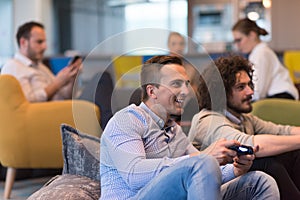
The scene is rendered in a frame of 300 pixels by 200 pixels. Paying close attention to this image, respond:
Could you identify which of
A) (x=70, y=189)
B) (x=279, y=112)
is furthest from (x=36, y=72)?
(x=70, y=189)

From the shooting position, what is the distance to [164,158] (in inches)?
71.2

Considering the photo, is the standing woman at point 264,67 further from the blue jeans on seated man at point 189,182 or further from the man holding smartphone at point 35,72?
the blue jeans on seated man at point 189,182

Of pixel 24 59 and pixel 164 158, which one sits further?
pixel 24 59

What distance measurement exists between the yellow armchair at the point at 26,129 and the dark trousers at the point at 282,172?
1630mm

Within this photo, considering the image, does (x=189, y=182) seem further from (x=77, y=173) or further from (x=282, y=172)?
(x=77, y=173)

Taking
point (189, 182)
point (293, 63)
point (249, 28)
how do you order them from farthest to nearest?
point (293, 63) → point (249, 28) → point (189, 182)

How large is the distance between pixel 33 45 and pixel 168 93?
265cm

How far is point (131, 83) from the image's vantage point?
2279mm

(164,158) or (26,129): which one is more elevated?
(164,158)

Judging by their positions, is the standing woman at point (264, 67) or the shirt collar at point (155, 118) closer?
the shirt collar at point (155, 118)

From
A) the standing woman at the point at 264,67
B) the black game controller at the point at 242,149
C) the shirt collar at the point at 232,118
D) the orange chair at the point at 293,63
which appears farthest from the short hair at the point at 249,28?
the black game controller at the point at 242,149

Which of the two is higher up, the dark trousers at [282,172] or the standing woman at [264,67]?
the standing woman at [264,67]

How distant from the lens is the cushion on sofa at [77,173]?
2.21m

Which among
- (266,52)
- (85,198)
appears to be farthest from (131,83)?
(266,52)
